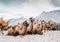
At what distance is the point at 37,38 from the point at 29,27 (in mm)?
285

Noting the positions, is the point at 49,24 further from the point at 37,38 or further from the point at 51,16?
the point at 37,38

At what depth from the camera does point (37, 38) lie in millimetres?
2332

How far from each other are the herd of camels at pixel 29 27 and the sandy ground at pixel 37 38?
0.07 metres

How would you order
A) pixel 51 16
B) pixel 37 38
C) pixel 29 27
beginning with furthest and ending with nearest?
pixel 29 27
pixel 51 16
pixel 37 38

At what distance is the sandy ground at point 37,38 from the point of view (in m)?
2.27

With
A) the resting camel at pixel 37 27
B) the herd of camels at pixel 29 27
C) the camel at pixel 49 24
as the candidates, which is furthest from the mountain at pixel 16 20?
the camel at pixel 49 24

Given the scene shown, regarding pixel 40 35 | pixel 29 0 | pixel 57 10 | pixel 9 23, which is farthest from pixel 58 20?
pixel 9 23

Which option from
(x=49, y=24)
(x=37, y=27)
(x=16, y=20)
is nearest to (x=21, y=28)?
(x=16, y=20)

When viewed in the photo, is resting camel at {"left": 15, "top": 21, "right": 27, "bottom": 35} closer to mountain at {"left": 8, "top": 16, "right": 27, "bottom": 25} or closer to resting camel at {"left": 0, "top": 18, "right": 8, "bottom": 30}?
mountain at {"left": 8, "top": 16, "right": 27, "bottom": 25}

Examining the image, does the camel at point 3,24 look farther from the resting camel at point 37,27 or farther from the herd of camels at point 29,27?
the resting camel at point 37,27

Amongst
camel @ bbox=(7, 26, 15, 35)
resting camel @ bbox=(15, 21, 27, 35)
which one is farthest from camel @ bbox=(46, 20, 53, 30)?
camel @ bbox=(7, 26, 15, 35)

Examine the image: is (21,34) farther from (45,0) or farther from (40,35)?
(45,0)

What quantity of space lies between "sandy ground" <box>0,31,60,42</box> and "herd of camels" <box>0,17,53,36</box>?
0.07 metres

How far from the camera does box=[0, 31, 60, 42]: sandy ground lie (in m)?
2.27
